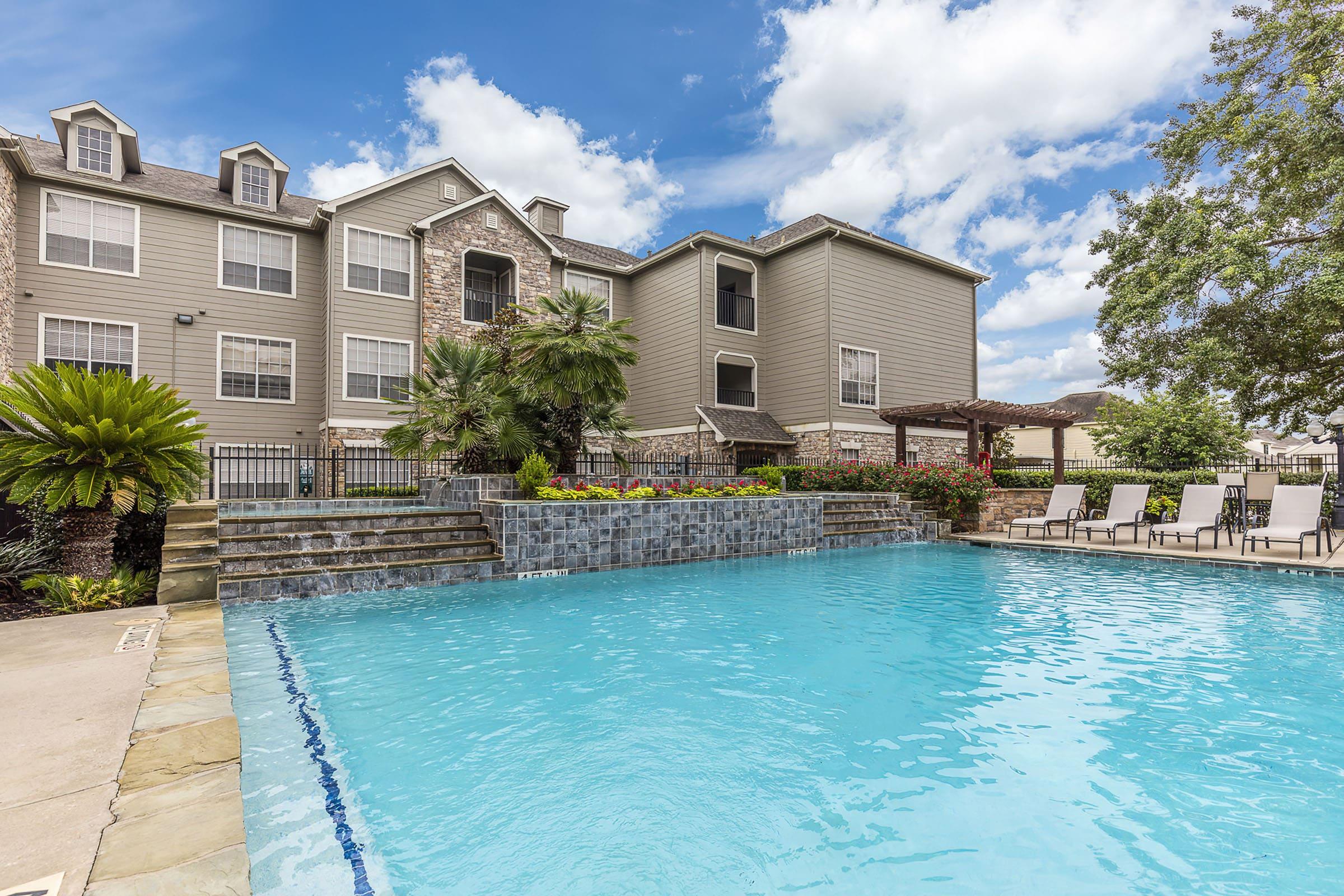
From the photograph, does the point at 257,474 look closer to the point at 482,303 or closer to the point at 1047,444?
the point at 482,303

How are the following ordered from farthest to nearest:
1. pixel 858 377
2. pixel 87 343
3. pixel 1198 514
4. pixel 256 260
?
pixel 858 377, pixel 256 260, pixel 87 343, pixel 1198 514

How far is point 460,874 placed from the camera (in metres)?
2.16

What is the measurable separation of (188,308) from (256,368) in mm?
1958

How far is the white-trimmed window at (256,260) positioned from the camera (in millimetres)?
15672

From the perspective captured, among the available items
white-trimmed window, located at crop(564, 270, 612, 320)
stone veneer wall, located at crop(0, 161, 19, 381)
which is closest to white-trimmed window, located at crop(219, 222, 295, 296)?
stone veneer wall, located at crop(0, 161, 19, 381)

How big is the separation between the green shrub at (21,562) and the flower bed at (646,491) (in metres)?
5.33

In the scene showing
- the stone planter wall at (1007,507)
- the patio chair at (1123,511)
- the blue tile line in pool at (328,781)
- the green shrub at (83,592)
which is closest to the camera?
the blue tile line in pool at (328,781)

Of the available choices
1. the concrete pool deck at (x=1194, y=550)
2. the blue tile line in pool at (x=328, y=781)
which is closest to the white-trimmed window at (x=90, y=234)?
the blue tile line in pool at (x=328, y=781)

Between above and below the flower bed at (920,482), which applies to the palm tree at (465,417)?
above

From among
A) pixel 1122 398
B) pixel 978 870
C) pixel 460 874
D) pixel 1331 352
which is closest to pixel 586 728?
pixel 460 874

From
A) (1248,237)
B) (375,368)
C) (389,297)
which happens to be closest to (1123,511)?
(1248,237)

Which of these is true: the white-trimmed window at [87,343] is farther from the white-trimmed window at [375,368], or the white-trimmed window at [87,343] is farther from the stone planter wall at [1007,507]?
the stone planter wall at [1007,507]

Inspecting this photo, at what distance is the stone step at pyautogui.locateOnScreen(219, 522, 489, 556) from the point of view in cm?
731

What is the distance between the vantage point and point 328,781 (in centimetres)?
278
